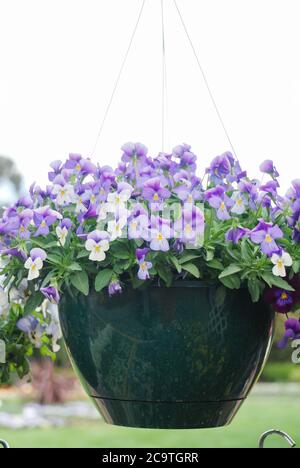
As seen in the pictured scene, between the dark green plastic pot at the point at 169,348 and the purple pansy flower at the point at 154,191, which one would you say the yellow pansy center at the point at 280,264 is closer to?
the dark green plastic pot at the point at 169,348

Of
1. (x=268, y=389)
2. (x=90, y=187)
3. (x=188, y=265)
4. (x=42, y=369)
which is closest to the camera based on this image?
(x=188, y=265)

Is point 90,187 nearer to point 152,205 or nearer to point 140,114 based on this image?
point 152,205

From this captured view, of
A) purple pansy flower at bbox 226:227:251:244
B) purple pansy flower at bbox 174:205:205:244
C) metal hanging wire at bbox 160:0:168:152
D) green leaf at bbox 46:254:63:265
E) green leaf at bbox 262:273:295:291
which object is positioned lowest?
green leaf at bbox 262:273:295:291

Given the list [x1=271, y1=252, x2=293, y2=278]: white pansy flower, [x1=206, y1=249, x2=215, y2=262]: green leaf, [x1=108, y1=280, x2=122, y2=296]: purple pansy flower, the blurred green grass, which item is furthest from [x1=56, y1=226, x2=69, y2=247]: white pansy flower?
the blurred green grass

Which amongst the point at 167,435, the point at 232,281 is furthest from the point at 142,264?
the point at 167,435

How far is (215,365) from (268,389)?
803 centimetres

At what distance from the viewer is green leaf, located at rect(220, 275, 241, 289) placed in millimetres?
1207

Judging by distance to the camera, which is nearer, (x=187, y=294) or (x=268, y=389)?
(x=187, y=294)

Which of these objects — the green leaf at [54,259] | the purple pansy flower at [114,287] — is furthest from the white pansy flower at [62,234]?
the purple pansy flower at [114,287]

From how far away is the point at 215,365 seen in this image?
1.25m

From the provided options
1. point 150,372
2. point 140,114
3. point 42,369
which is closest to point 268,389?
point 42,369

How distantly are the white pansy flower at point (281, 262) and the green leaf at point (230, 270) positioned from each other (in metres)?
0.06

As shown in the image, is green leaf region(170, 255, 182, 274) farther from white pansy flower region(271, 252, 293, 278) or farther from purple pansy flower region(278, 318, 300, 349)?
purple pansy flower region(278, 318, 300, 349)

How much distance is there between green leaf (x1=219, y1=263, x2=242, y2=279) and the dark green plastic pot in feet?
0.17
